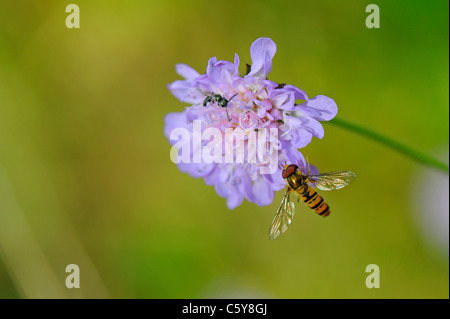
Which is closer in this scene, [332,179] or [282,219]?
[282,219]

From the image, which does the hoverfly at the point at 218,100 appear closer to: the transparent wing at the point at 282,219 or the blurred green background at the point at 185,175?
the transparent wing at the point at 282,219

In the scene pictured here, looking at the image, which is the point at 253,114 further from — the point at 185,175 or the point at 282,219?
the point at 185,175

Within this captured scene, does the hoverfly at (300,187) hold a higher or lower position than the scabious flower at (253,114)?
lower

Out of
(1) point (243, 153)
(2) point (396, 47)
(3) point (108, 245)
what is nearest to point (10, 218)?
(3) point (108, 245)

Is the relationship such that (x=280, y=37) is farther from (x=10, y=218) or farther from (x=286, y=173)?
(x=10, y=218)

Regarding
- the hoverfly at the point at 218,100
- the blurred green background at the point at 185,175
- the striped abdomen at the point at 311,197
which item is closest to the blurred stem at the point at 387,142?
the striped abdomen at the point at 311,197

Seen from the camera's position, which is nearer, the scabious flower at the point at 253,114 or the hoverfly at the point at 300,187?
the scabious flower at the point at 253,114

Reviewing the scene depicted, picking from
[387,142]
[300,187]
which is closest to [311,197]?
[300,187]
